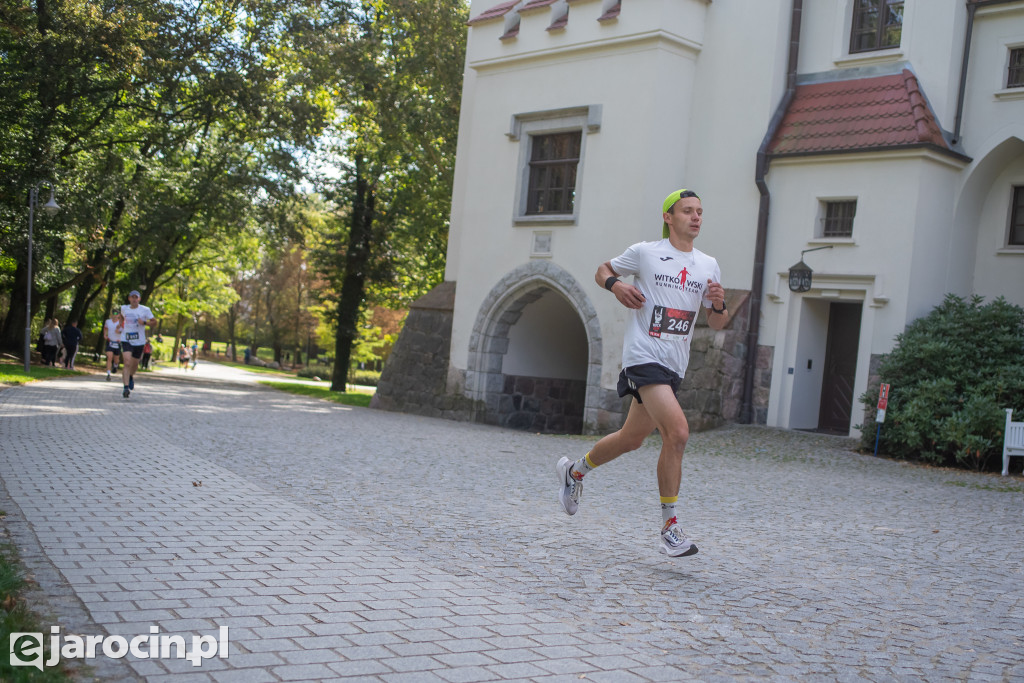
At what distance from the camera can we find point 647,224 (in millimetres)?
17984

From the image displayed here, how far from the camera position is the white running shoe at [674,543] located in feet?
19.5

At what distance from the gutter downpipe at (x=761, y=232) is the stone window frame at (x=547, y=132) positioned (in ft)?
10.3

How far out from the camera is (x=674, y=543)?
599 centimetres

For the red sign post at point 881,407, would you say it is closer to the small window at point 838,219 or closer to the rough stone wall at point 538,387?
the rough stone wall at point 538,387

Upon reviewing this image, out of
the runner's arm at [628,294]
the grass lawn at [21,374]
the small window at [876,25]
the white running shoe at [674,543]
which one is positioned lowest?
the grass lawn at [21,374]

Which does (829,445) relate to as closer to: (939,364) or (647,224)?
(939,364)

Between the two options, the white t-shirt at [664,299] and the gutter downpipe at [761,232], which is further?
the gutter downpipe at [761,232]

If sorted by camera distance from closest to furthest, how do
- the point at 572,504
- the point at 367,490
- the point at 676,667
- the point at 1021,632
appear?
the point at 676,667, the point at 1021,632, the point at 572,504, the point at 367,490

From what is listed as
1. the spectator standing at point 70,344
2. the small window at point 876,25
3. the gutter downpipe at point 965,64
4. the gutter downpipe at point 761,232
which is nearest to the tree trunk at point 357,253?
the spectator standing at point 70,344

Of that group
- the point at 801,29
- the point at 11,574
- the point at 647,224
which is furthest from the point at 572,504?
the point at 801,29

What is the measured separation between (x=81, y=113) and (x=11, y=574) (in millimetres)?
24699

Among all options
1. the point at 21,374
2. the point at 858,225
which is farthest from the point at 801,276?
the point at 21,374

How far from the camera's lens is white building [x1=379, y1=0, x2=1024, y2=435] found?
53.5 ft

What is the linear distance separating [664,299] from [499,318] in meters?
14.4
